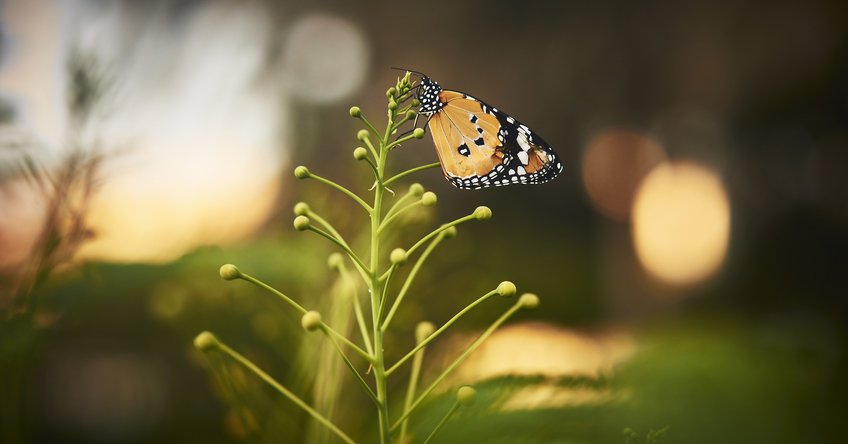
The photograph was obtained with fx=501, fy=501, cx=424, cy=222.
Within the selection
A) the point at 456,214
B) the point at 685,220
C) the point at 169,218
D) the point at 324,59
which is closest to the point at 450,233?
the point at 169,218

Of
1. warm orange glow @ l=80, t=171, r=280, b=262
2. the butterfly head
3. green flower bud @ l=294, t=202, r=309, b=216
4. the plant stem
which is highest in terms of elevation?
the butterfly head

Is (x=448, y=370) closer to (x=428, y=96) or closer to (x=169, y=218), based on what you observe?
(x=428, y=96)

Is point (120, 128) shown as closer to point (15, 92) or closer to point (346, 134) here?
point (15, 92)

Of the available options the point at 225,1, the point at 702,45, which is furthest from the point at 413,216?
the point at 702,45

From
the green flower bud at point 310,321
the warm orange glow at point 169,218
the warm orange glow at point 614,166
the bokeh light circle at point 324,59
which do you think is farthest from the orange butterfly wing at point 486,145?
the warm orange glow at point 614,166

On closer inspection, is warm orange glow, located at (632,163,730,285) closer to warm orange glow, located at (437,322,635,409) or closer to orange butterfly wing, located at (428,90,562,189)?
warm orange glow, located at (437,322,635,409)

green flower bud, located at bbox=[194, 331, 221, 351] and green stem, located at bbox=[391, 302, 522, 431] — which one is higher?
green flower bud, located at bbox=[194, 331, 221, 351]

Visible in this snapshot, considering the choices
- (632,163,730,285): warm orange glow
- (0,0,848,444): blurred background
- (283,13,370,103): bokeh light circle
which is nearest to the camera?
(0,0,848,444): blurred background

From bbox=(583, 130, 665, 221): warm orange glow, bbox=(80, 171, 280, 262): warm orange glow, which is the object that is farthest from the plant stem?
A: bbox=(583, 130, 665, 221): warm orange glow
